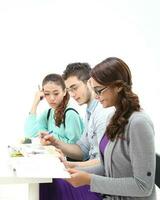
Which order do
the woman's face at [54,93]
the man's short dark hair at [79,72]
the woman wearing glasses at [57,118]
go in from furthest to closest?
1. the woman's face at [54,93]
2. the woman wearing glasses at [57,118]
3. the man's short dark hair at [79,72]

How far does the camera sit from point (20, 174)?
129cm

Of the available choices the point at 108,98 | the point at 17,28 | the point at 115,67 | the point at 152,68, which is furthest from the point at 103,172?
the point at 17,28

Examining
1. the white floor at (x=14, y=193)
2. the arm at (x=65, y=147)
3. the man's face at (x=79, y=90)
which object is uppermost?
the man's face at (x=79, y=90)

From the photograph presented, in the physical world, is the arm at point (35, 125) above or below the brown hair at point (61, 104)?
below

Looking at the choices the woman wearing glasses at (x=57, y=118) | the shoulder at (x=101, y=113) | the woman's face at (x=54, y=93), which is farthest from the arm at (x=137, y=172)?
the woman's face at (x=54, y=93)

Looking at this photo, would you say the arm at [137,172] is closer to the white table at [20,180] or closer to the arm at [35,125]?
the white table at [20,180]

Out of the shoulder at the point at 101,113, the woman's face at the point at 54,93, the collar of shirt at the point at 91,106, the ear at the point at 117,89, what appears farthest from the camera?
the woman's face at the point at 54,93

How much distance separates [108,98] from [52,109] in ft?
3.79

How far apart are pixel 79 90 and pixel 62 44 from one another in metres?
0.98

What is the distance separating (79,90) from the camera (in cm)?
206

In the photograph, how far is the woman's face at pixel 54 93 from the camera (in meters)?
2.38

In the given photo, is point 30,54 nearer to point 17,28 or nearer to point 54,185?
point 17,28

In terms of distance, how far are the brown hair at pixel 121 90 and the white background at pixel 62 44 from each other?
1.62 meters

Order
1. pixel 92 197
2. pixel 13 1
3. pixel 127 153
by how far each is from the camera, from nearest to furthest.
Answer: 1. pixel 127 153
2. pixel 92 197
3. pixel 13 1
